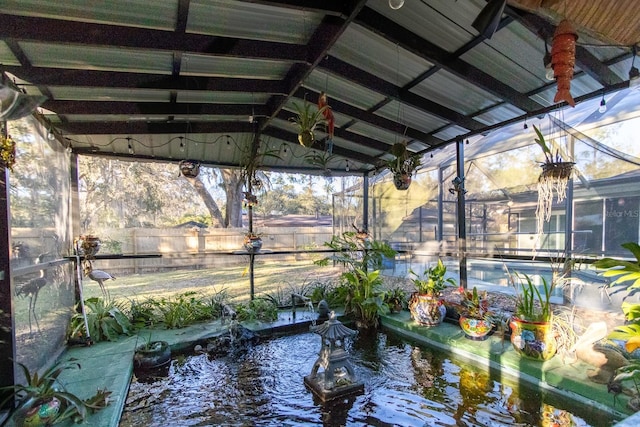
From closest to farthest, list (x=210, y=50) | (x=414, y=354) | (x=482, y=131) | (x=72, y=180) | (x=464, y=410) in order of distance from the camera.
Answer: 1. (x=464, y=410)
2. (x=210, y=50)
3. (x=414, y=354)
4. (x=482, y=131)
5. (x=72, y=180)

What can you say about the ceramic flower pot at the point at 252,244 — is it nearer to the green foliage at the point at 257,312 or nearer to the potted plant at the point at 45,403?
the green foliage at the point at 257,312

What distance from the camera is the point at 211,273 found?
21.2 feet

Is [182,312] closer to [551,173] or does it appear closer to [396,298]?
[396,298]

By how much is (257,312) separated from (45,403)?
2570mm

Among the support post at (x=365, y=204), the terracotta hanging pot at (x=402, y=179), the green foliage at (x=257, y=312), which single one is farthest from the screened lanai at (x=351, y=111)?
the support post at (x=365, y=204)

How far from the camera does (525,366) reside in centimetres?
265

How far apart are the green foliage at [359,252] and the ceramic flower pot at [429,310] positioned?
3.29 feet

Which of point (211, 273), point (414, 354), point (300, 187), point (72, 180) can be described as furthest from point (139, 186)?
point (414, 354)

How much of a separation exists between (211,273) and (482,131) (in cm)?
547

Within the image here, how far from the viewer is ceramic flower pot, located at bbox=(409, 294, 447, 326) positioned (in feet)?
12.2

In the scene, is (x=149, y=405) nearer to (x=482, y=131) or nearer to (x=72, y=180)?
(x=72, y=180)

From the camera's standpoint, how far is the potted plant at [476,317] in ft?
10.6

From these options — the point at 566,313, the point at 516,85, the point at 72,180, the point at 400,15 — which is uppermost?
the point at 400,15

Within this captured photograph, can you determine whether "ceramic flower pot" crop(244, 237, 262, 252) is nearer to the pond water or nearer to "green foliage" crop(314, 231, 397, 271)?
"green foliage" crop(314, 231, 397, 271)
